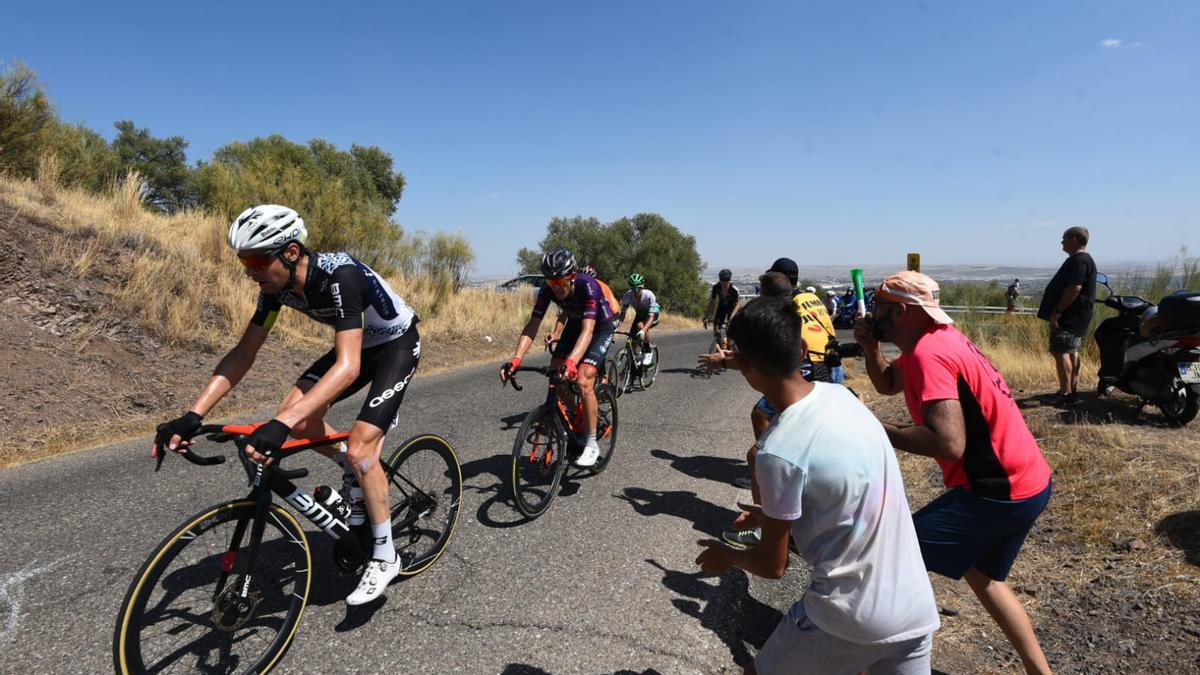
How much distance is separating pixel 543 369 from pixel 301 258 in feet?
6.99

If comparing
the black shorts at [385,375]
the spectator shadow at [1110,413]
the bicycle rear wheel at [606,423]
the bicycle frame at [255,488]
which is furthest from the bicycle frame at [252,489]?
the spectator shadow at [1110,413]

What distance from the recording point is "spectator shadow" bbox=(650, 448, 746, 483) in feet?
18.6

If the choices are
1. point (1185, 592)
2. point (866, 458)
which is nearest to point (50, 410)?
point (866, 458)

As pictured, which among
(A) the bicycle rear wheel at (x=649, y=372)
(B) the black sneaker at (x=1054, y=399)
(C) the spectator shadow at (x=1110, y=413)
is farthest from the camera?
(A) the bicycle rear wheel at (x=649, y=372)

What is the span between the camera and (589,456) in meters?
5.36

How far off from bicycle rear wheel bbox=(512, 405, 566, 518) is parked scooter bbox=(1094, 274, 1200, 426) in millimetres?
5474

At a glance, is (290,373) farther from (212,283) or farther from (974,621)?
(974,621)

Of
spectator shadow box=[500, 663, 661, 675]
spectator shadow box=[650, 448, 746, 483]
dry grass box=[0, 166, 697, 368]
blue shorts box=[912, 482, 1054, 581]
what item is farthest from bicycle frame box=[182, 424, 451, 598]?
dry grass box=[0, 166, 697, 368]

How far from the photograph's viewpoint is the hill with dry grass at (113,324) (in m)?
6.51

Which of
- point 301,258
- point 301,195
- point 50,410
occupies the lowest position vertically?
point 50,410

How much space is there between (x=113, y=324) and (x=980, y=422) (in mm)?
10272

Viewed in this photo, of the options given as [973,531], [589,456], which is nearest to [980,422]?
[973,531]

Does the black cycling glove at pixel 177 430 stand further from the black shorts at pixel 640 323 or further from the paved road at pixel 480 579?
the black shorts at pixel 640 323

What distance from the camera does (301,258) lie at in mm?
3135
